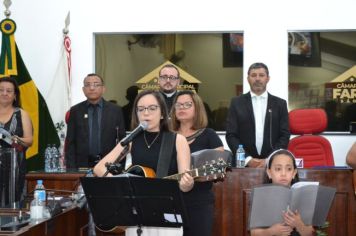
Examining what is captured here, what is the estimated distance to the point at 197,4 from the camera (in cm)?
746

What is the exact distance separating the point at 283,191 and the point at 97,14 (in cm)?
472

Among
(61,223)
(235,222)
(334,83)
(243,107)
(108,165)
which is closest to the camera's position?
(108,165)

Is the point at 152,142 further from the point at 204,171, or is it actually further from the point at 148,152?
the point at 204,171

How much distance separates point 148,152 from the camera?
3609 mm

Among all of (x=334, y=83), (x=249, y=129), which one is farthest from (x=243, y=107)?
(x=334, y=83)

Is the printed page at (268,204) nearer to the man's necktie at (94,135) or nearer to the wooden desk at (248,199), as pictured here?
the wooden desk at (248,199)

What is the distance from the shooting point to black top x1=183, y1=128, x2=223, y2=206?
395cm

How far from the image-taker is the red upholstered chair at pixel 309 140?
19.9 feet

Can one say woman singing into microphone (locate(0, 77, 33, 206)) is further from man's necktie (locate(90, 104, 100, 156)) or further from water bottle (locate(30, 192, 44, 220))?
water bottle (locate(30, 192, 44, 220))

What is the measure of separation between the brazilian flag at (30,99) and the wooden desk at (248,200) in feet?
8.00

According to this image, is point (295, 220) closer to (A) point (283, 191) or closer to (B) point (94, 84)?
(A) point (283, 191)

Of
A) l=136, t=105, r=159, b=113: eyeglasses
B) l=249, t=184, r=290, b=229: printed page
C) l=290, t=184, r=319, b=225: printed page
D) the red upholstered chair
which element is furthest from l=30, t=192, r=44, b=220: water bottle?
the red upholstered chair

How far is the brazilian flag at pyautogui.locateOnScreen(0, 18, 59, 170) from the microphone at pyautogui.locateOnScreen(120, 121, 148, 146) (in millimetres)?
3551

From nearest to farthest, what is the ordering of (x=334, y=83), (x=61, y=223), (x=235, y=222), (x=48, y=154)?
(x=61, y=223)
(x=235, y=222)
(x=48, y=154)
(x=334, y=83)
